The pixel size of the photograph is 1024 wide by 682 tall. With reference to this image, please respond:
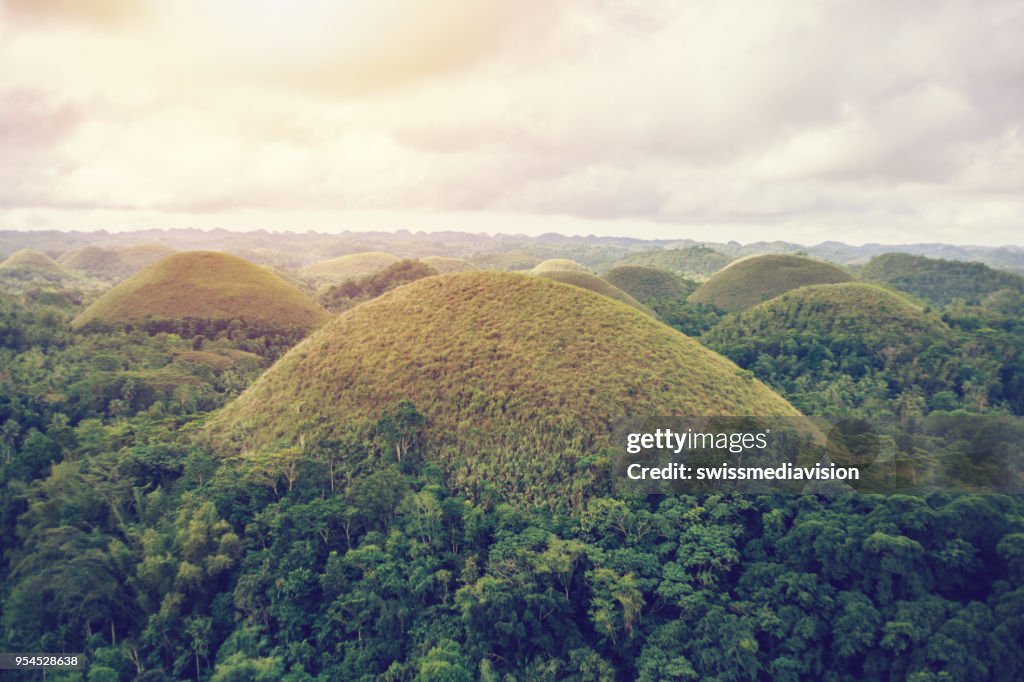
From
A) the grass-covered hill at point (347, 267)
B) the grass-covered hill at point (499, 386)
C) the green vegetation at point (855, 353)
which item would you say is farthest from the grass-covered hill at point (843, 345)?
the grass-covered hill at point (347, 267)

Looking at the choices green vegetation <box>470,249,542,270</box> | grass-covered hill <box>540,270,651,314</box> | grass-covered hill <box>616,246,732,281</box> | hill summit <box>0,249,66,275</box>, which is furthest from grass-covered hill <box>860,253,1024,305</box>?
hill summit <box>0,249,66,275</box>

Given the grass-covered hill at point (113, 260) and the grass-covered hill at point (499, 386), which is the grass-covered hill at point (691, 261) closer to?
the grass-covered hill at point (499, 386)

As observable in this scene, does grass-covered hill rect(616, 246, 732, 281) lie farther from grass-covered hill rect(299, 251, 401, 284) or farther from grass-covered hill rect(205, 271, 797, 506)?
grass-covered hill rect(205, 271, 797, 506)

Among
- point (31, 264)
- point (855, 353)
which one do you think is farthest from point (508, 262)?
Answer: point (855, 353)

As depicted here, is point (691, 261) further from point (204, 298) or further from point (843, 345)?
point (204, 298)

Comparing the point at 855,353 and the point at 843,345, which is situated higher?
the point at 843,345

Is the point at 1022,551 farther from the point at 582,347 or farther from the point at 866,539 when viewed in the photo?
the point at 582,347
